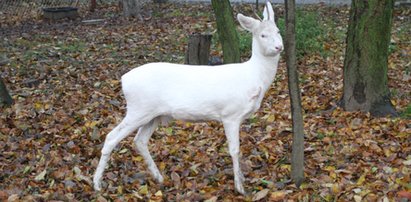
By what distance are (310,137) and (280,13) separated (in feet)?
35.1

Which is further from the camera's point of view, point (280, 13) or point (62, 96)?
point (280, 13)

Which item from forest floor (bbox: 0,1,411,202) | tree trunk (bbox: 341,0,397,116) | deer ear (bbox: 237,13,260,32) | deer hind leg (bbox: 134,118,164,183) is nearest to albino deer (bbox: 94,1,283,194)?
deer ear (bbox: 237,13,260,32)

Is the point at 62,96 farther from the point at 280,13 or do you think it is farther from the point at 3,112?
the point at 280,13

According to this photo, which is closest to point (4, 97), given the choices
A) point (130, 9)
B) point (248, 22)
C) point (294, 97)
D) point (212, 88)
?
point (212, 88)

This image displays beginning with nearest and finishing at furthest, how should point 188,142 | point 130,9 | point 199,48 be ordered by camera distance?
point 188,142 → point 199,48 → point 130,9

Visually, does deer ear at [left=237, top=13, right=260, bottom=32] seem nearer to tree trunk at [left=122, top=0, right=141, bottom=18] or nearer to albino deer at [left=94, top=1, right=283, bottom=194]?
albino deer at [left=94, top=1, right=283, bottom=194]

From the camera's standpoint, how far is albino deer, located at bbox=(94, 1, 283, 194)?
512 centimetres

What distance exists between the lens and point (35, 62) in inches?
464

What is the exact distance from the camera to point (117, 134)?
5348 mm

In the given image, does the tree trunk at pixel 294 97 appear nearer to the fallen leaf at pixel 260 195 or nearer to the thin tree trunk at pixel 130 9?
the fallen leaf at pixel 260 195

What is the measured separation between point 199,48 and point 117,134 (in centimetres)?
429

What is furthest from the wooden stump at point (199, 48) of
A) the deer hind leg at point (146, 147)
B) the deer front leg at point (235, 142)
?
the deer front leg at point (235, 142)

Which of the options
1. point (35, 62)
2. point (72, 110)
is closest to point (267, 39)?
point (72, 110)

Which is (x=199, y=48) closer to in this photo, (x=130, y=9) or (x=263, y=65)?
(x=263, y=65)
